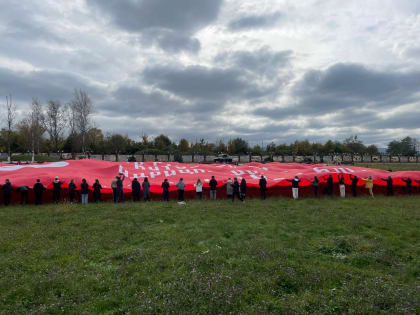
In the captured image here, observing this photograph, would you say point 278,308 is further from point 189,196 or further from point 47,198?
point 47,198

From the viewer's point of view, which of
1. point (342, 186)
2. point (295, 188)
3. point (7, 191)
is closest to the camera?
point (7, 191)

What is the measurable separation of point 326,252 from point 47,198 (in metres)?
14.2

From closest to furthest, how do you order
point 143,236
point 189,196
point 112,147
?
point 143,236 < point 189,196 < point 112,147

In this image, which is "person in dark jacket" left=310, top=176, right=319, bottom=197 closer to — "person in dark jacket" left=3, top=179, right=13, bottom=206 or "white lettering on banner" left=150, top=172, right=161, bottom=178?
"white lettering on banner" left=150, top=172, right=161, bottom=178

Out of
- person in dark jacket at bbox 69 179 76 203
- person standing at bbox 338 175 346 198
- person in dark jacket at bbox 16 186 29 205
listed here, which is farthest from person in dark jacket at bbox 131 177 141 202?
person standing at bbox 338 175 346 198

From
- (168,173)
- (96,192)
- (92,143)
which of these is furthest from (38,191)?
(92,143)

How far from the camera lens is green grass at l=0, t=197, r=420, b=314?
15.3 feet

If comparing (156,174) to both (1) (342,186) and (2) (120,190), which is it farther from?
(1) (342,186)

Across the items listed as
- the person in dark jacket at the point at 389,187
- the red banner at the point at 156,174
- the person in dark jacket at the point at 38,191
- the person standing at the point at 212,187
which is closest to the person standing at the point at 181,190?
the red banner at the point at 156,174

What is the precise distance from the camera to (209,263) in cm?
629

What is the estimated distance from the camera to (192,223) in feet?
33.0

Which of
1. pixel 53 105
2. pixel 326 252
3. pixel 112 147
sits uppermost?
pixel 53 105

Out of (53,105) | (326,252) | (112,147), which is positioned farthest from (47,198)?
(112,147)

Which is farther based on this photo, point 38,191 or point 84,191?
point 84,191
